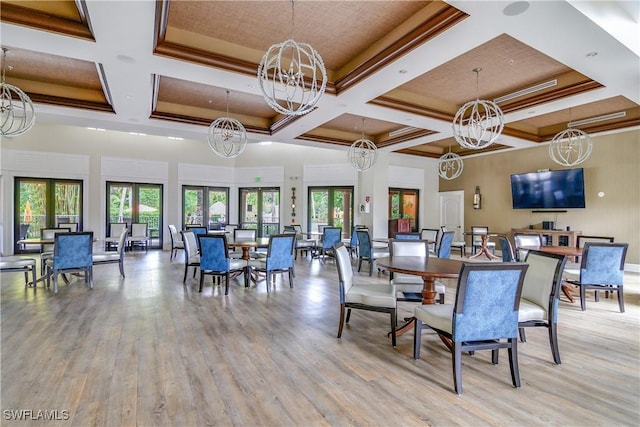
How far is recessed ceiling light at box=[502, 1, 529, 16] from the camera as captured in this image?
292cm

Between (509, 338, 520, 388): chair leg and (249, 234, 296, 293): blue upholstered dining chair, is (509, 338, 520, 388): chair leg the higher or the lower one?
the lower one

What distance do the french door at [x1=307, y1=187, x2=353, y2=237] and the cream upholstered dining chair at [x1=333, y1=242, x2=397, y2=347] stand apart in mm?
7326

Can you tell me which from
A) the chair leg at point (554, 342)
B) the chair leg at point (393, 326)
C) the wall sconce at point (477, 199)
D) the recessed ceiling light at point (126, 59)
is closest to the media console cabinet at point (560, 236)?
the wall sconce at point (477, 199)

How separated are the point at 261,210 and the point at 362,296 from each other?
9.07 metres

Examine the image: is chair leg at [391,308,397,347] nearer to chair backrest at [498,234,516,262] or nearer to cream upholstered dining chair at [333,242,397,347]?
cream upholstered dining chair at [333,242,397,347]

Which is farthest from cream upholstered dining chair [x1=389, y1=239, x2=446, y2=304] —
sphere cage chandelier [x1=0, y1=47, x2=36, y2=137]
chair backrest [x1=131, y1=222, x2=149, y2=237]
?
chair backrest [x1=131, y1=222, x2=149, y2=237]

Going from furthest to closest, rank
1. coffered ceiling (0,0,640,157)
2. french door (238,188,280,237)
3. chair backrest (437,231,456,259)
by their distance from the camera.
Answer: french door (238,188,280,237) < chair backrest (437,231,456,259) < coffered ceiling (0,0,640,157)

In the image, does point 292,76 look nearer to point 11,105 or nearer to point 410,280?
point 410,280

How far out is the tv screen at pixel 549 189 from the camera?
26.9 feet

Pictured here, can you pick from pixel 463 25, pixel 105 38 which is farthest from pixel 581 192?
pixel 105 38

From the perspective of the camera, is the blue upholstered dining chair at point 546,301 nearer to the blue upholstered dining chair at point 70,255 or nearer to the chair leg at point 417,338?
the chair leg at point 417,338

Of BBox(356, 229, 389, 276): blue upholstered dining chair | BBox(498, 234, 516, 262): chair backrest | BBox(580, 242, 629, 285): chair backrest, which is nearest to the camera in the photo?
BBox(580, 242, 629, 285): chair backrest

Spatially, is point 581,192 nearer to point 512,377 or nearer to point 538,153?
point 538,153

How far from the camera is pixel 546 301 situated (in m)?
2.87
